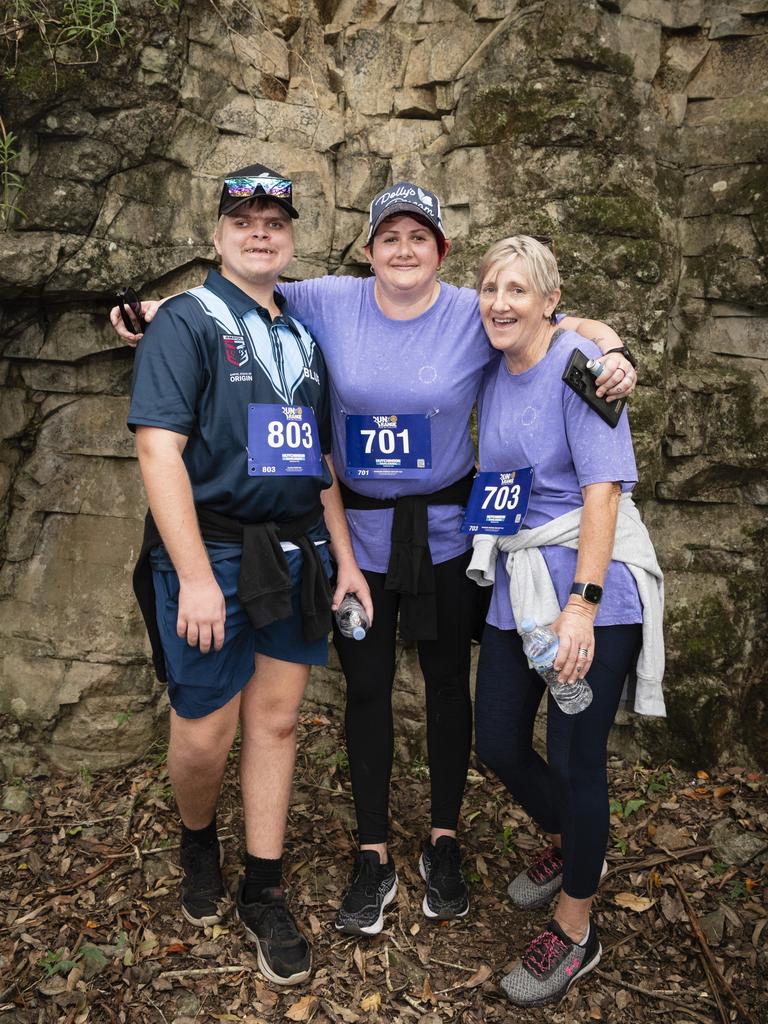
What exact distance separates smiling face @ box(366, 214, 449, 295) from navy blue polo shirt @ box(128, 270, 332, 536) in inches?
15.5

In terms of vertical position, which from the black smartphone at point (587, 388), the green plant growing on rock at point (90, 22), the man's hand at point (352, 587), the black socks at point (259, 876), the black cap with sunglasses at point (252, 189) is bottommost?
the black socks at point (259, 876)

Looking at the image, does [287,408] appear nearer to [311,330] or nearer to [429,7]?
[311,330]

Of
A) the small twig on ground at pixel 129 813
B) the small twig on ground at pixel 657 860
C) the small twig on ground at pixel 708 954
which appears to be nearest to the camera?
the small twig on ground at pixel 708 954

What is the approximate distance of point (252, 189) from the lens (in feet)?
8.68

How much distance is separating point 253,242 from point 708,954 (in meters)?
2.89

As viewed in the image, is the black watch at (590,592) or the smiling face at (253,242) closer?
the black watch at (590,592)

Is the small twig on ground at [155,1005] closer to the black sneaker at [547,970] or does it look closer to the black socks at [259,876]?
the black socks at [259,876]

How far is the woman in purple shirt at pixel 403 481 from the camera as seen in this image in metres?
2.85

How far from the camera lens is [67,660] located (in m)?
4.20

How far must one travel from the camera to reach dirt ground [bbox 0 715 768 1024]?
9.44 feet

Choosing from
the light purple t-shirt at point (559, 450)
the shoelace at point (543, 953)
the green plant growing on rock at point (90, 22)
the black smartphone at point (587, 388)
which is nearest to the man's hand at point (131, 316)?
the light purple t-shirt at point (559, 450)

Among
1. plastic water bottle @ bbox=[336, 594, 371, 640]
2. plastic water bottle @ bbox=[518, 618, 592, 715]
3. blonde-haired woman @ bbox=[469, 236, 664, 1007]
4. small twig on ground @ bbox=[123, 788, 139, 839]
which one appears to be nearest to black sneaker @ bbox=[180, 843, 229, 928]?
small twig on ground @ bbox=[123, 788, 139, 839]

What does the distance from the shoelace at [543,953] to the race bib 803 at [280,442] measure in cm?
172

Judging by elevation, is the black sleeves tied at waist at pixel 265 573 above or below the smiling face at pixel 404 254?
below
